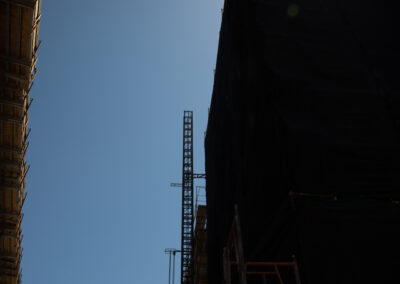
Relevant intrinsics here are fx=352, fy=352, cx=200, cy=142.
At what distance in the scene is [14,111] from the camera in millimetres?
13383

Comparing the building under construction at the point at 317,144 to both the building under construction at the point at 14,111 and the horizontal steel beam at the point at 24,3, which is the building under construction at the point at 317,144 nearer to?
the horizontal steel beam at the point at 24,3

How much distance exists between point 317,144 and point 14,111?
1166cm

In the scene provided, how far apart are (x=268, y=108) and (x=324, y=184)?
2141 mm

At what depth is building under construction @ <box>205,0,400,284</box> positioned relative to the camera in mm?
5320

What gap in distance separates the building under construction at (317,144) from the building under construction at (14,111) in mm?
7210

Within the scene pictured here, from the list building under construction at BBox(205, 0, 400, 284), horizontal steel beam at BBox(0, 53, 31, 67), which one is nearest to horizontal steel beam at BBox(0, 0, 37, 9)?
horizontal steel beam at BBox(0, 53, 31, 67)

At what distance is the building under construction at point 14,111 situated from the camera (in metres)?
11.4

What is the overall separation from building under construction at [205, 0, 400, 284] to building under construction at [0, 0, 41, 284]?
7210 millimetres

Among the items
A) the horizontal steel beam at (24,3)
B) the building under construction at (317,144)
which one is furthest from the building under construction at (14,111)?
the building under construction at (317,144)

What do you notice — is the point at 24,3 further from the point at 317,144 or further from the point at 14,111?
the point at 317,144

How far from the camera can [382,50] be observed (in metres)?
7.75

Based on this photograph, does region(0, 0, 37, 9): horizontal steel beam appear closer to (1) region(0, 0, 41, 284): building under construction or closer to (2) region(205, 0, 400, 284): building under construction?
(1) region(0, 0, 41, 284): building under construction

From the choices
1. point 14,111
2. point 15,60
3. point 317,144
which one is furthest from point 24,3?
point 317,144

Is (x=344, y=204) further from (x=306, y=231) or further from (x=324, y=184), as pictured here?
(x=306, y=231)
